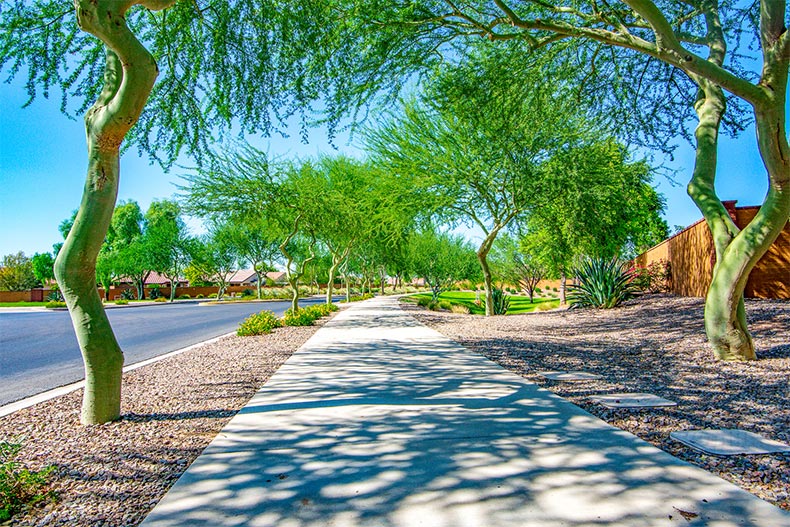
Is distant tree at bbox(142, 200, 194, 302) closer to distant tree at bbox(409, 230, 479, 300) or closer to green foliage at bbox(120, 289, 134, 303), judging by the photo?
green foliage at bbox(120, 289, 134, 303)

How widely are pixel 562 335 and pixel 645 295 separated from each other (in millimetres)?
8344

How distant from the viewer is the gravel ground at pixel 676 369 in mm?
3750

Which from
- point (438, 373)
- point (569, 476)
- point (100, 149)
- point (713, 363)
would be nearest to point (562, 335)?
point (713, 363)

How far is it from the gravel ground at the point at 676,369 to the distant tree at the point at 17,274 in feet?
267

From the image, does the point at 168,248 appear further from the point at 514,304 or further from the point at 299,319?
the point at 299,319

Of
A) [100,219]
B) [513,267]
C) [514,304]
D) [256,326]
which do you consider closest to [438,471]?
[100,219]

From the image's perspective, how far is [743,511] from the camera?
9.30 feet

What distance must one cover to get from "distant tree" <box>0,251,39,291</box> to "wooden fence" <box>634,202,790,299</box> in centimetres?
8343

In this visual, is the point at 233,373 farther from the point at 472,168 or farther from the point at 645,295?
the point at 645,295

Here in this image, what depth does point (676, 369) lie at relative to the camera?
7.01 metres

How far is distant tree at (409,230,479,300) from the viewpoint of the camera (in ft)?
113

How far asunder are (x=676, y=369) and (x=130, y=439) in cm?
684

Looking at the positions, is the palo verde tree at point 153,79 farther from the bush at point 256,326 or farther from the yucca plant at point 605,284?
the yucca plant at point 605,284

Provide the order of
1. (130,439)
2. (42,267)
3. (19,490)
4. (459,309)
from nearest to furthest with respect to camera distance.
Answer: (19,490), (130,439), (459,309), (42,267)
